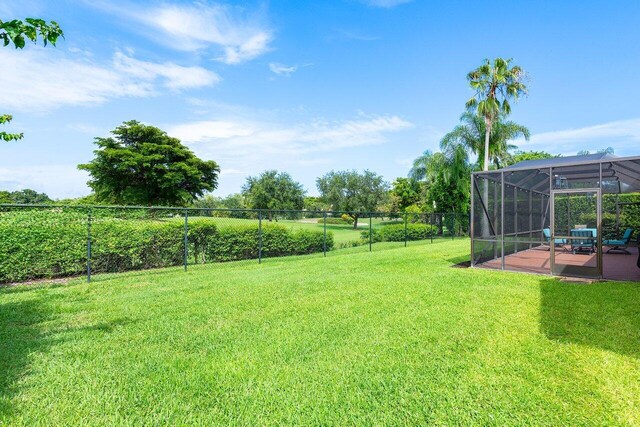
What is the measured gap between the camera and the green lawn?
2.39 m

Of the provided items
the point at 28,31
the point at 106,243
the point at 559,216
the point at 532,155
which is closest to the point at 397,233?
the point at 559,216

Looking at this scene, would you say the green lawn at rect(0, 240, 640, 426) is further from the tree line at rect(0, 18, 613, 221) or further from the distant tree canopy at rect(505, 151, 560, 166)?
the distant tree canopy at rect(505, 151, 560, 166)

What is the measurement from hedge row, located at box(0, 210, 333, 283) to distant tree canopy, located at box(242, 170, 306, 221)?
18.7 meters

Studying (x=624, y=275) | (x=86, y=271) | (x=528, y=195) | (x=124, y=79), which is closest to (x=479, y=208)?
(x=624, y=275)

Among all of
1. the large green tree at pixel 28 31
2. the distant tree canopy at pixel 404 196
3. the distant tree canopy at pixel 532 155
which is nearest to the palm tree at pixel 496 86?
the distant tree canopy at pixel 404 196

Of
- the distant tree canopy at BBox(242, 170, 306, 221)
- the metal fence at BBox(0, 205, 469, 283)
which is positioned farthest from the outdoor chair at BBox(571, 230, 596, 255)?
the distant tree canopy at BBox(242, 170, 306, 221)

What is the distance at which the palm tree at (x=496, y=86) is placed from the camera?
19375 millimetres

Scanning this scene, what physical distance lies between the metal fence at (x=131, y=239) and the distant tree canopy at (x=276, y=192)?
1685 centimetres

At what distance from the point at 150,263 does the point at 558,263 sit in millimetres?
11885

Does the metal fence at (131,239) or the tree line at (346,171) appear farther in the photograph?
the tree line at (346,171)

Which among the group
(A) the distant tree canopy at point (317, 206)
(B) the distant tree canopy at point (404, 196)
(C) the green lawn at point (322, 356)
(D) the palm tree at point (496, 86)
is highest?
(D) the palm tree at point (496, 86)

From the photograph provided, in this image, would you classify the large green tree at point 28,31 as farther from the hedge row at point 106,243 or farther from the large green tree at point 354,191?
the large green tree at point 354,191

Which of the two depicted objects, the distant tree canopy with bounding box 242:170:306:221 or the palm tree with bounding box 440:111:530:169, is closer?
the palm tree with bounding box 440:111:530:169

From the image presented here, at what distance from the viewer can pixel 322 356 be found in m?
3.30
